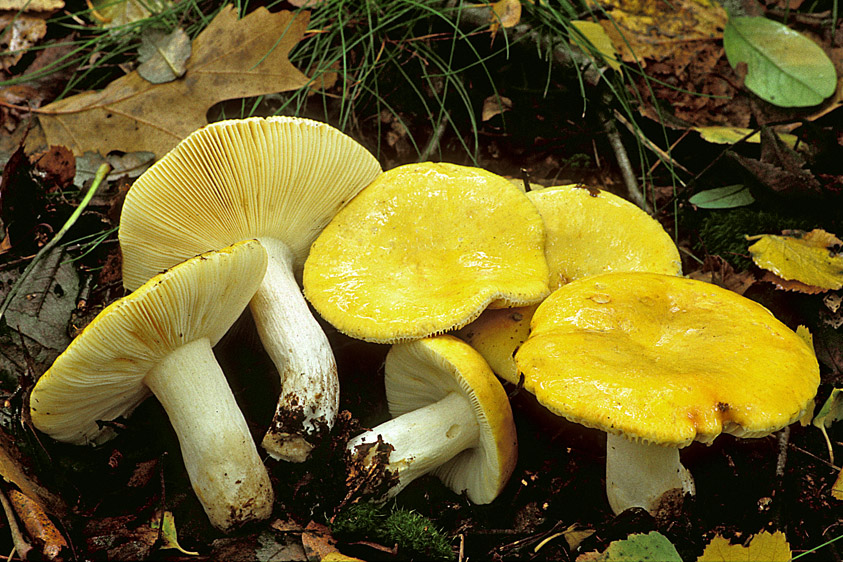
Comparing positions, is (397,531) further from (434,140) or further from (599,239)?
(434,140)

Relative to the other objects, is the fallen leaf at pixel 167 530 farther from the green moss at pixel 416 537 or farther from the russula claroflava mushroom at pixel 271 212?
the green moss at pixel 416 537

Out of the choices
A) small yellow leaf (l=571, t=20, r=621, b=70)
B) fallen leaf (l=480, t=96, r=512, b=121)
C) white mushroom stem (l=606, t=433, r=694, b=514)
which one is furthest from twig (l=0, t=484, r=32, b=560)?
small yellow leaf (l=571, t=20, r=621, b=70)

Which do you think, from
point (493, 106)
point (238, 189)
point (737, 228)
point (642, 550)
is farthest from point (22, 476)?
point (737, 228)

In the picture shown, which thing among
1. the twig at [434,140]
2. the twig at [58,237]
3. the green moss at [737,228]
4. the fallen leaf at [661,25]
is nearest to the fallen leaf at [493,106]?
the twig at [434,140]

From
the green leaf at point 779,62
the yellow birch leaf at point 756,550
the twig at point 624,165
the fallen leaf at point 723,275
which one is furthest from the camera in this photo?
the green leaf at point 779,62

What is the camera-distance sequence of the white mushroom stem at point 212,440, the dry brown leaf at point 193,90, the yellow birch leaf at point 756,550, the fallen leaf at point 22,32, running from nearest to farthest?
1. the yellow birch leaf at point 756,550
2. the white mushroom stem at point 212,440
3. the dry brown leaf at point 193,90
4. the fallen leaf at point 22,32

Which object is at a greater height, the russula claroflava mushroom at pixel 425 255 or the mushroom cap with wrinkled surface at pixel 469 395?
the russula claroflava mushroom at pixel 425 255

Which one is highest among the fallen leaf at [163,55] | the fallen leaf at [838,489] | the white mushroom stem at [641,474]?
the fallen leaf at [163,55]
